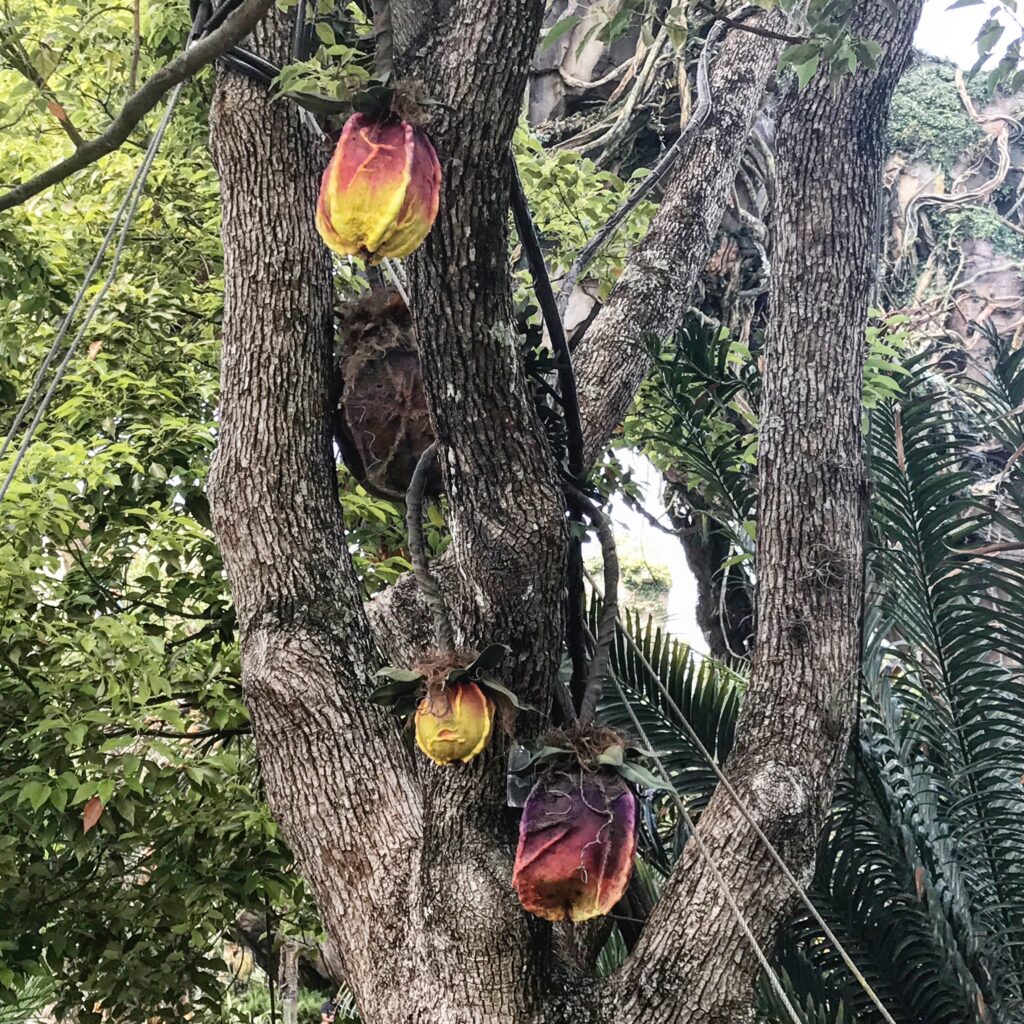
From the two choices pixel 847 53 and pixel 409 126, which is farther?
pixel 847 53

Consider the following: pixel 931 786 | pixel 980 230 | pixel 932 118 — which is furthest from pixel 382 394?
pixel 932 118

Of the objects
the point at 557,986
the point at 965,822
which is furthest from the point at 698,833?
the point at 965,822

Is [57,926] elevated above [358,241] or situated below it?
below

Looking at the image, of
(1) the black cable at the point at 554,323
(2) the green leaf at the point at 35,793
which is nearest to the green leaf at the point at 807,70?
(1) the black cable at the point at 554,323

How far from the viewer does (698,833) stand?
1.61 m

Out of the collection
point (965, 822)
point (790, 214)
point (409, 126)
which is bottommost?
point (965, 822)

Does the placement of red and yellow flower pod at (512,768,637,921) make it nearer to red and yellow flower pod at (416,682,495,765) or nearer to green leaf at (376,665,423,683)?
red and yellow flower pod at (416,682,495,765)

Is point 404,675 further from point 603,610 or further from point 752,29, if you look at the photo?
point 752,29

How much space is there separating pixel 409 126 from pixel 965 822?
6.09 ft

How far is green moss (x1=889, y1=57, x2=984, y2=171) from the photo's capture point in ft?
25.5

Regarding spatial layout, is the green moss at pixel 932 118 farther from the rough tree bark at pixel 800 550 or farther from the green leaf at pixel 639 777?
the green leaf at pixel 639 777

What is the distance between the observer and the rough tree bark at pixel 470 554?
53.5 inches

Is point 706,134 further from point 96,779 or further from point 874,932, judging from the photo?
point 96,779

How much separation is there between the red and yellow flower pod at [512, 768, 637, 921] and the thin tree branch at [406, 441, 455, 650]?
277 mm
